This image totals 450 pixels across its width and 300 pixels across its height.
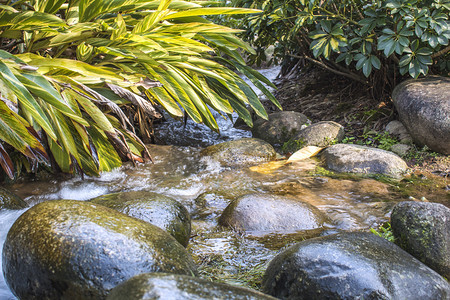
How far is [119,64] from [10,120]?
120 centimetres

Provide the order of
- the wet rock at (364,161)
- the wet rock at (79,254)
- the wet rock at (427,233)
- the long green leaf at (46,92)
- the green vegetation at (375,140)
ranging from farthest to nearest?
the green vegetation at (375,140), the wet rock at (364,161), the long green leaf at (46,92), the wet rock at (427,233), the wet rock at (79,254)

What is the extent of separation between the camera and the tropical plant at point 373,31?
3549 mm

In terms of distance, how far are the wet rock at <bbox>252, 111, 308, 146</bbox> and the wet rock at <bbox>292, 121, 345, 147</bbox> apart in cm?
27

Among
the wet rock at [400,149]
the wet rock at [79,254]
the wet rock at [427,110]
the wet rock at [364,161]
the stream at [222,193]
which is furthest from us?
the wet rock at [400,149]

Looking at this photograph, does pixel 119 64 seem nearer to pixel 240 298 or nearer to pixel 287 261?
pixel 287 261

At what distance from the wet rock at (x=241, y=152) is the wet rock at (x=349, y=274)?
2.09m

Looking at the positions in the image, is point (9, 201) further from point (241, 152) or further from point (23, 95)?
point (241, 152)

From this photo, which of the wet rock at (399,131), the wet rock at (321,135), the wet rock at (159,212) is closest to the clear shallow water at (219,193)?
the wet rock at (159,212)

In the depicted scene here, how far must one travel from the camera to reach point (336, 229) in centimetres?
245

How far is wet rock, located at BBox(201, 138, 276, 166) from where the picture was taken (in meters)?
3.90

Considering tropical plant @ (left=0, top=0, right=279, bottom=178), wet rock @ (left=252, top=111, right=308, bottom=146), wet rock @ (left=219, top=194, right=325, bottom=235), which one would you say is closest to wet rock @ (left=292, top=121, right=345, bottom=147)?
wet rock @ (left=252, top=111, right=308, bottom=146)

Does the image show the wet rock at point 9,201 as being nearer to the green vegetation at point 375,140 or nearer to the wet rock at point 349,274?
the wet rock at point 349,274

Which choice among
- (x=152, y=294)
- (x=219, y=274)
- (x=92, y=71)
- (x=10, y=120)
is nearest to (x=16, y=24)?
(x=92, y=71)

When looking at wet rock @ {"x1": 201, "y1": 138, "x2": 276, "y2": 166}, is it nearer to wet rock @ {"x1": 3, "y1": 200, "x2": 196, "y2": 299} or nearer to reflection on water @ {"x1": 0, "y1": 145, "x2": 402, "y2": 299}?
reflection on water @ {"x1": 0, "y1": 145, "x2": 402, "y2": 299}
